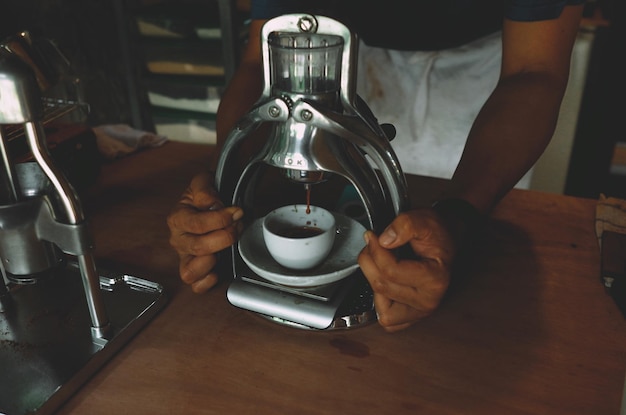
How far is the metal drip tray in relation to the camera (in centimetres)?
62

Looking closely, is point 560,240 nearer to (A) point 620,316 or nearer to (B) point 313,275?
(A) point 620,316

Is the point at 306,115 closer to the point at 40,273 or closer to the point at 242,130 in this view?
the point at 242,130

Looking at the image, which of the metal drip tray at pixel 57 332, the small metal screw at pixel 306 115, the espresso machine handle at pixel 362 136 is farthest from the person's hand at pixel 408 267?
the metal drip tray at pixel 57 332

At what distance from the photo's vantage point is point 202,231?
78 centimetres

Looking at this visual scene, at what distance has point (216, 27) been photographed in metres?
2.31

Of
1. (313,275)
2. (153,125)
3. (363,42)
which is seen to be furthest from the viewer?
(153,125)

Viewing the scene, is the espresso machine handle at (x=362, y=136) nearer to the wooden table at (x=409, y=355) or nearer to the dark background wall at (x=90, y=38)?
the wooden table at (x=409, y=355)

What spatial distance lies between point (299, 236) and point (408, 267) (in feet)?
0.57

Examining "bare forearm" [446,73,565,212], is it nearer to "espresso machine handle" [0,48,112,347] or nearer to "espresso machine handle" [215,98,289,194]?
"espresso machine handle" [215,98,289,194]

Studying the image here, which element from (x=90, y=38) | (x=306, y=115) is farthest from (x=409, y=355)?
(x=90, y=38)

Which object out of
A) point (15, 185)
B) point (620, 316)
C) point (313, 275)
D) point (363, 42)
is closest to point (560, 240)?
point (620, 316)

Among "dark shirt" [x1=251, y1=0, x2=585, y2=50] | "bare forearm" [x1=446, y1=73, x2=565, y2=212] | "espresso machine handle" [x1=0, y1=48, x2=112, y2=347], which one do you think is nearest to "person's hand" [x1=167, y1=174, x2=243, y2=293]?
"espresso machine handle" [x1=0, y1=48, x2=112, y2=347]

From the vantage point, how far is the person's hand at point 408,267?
0.68 metres

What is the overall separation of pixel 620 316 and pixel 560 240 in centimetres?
22
